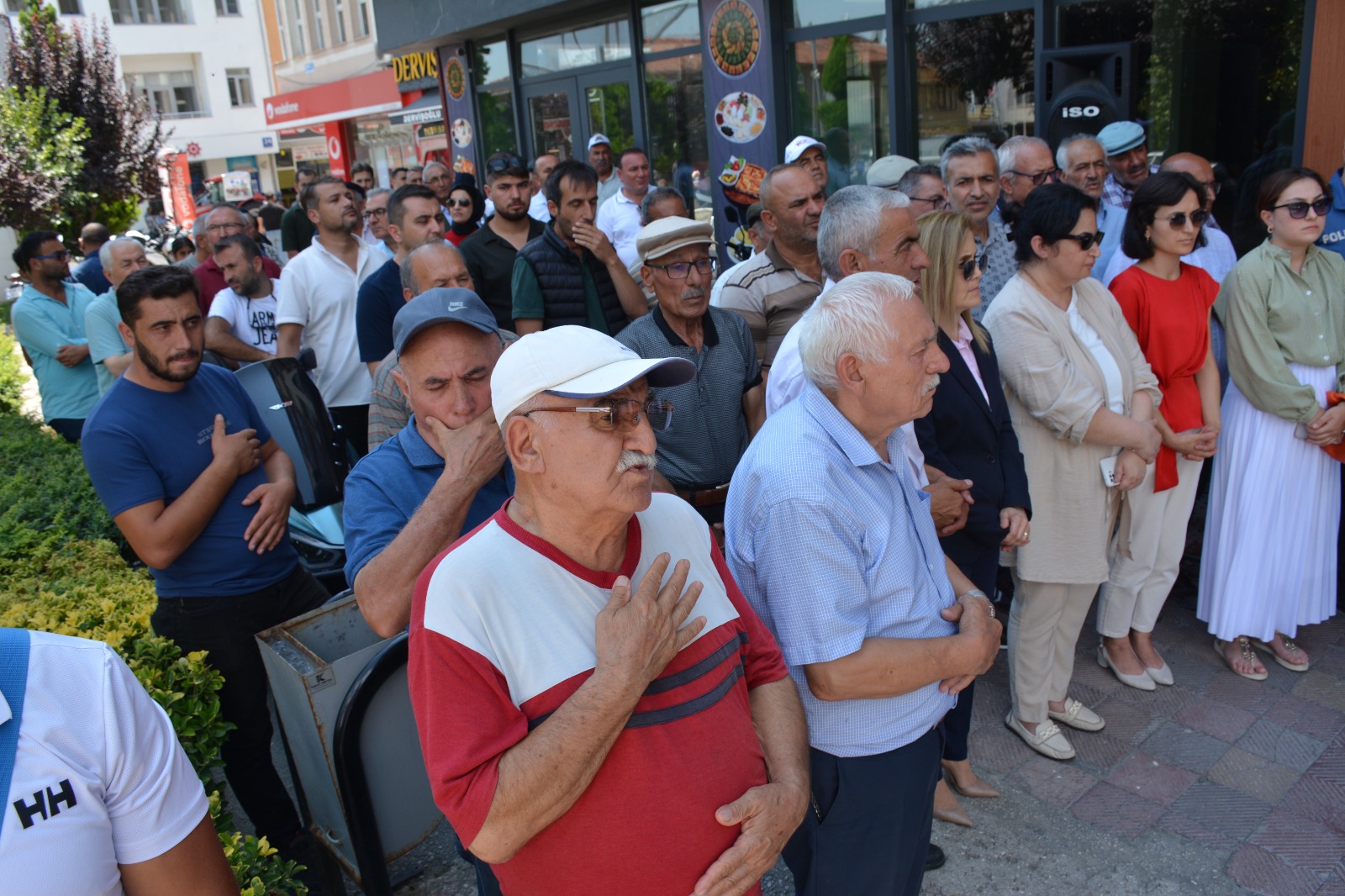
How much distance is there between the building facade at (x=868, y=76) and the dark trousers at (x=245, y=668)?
547cm

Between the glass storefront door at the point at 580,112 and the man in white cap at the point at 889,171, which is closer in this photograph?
the man in white cap at the point at 889,171

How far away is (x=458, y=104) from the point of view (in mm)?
14000

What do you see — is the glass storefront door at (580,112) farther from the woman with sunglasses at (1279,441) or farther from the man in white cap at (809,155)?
the woman with sunglasses at (1279,441)

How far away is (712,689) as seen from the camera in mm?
1806

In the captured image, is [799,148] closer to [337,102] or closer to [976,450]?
[976,450]

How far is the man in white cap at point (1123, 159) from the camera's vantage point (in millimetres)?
5570

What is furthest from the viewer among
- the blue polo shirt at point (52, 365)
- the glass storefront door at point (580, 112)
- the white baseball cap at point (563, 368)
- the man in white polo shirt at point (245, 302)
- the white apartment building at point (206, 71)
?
the white apartment building at point (206, 71)

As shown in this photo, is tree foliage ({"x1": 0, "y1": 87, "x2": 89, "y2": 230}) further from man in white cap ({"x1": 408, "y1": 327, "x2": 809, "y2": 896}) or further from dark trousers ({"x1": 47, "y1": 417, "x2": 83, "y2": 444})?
man in white cap ({"x1": 408, "y1": 327, "x2": 809, "y2": 896})

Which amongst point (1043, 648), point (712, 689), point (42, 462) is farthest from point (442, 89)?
point (712, 689)

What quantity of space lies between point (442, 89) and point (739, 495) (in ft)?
45.0

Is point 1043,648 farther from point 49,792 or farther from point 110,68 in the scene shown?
point 110,68

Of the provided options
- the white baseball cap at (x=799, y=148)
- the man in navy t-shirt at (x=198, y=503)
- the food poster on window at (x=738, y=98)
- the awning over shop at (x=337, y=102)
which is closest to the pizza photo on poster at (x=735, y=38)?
the food poster on window at (x=738, y=98)

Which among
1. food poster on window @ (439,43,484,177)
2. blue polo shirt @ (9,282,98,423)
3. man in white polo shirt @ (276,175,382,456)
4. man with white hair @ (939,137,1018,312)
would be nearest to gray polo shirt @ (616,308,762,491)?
man with white hair @ (939,137,1018,312)

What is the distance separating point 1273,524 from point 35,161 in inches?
761
